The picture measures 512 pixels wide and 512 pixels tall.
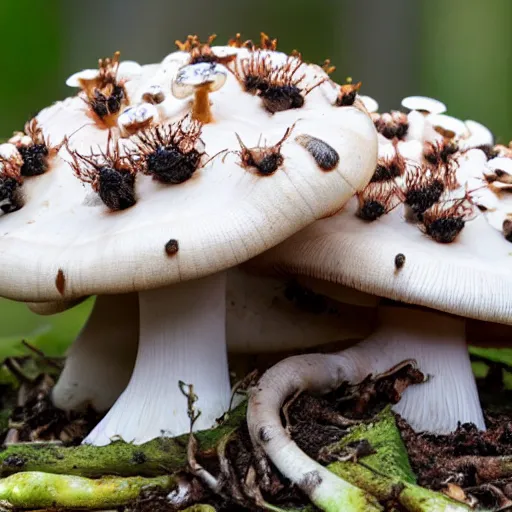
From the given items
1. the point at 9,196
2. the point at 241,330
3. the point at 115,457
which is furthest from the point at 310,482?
the point at 9,196

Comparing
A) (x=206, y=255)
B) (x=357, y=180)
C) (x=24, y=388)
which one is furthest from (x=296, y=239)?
(x=24, y=388)

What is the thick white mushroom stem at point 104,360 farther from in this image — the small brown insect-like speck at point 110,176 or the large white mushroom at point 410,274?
the small brown insect-like speck at point 110,176

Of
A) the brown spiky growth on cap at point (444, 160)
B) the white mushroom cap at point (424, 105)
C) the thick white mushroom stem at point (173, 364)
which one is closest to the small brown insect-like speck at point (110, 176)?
the thick white mushroom stem at point (173, 364)

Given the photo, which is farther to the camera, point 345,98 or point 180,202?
point 345,98

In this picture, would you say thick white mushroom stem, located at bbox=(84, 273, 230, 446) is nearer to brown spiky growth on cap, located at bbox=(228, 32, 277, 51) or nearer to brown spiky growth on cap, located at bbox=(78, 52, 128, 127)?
brown spiky growth on cap, located at bbox=(78, 52, 128, 127)

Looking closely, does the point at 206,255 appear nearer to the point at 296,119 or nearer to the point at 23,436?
the point at 296,119

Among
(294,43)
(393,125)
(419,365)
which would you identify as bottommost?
(294,43)

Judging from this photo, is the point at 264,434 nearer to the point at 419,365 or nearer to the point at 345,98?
the point at 419,365

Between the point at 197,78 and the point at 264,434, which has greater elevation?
the point at 197,78
